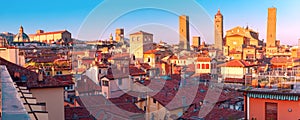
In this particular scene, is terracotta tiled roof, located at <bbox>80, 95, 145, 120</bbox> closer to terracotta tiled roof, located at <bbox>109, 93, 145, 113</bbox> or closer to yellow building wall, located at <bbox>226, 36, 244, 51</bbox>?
terracotta tiled roof, located at <bbox>109, 93, 145, 113</bbox>

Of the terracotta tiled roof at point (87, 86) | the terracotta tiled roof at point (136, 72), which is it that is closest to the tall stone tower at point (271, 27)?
the terracotta tiled roof at point (136, 72)

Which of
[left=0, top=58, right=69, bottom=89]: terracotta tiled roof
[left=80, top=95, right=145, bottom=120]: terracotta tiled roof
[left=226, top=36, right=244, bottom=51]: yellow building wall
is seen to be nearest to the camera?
[left=0, top=58, right=69, bottom=89]: terracotta tiled roof

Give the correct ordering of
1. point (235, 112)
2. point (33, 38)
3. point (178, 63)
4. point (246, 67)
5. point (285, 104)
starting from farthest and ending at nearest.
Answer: point (33, 38)
point (178, 63)
point (246, 67)
point (235, 112)
point (285, 104)

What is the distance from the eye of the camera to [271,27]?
39.0 metres

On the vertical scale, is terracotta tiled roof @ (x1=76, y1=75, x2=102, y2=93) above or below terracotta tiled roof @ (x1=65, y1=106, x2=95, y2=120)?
above

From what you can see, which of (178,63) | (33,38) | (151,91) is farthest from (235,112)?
(33,38)

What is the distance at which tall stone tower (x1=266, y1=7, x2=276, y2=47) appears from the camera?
38562 millimetres

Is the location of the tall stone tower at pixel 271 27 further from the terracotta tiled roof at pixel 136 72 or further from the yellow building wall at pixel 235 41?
the terracotta tiled roof at pixel 136 72

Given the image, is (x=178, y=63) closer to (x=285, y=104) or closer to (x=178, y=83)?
(x=178, y=83)

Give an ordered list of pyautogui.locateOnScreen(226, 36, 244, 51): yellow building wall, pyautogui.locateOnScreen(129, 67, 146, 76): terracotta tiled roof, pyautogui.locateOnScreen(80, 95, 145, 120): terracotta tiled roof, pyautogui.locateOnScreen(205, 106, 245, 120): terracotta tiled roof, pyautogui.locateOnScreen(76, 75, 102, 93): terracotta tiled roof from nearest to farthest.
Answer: pyautogui.locateOnScreen(205, 106, 245, 120): terracotta tiled roof < pyautogui.locateOnScreen(80, 95, 145, 120): terracotta tiled roof < pyautogui.locateOnScreen(76, 75, 102, 93): terracotta tiled roof < pyautogui.locateOnScreen(129, 67, 146, 76): terracotta tiled roof < pyautogui.locateOnScreen(226, 36, 244, 51): yellow building wall

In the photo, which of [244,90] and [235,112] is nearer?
[244,90]

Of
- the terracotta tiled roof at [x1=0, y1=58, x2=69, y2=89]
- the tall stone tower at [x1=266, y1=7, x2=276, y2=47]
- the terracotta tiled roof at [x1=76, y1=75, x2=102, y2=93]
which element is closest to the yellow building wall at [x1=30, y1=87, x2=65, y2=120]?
the terracotta tiled roof at [x1=0, y1=58, x2=69, y2=89]

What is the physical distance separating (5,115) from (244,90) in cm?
392

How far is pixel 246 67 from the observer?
13.9 m
